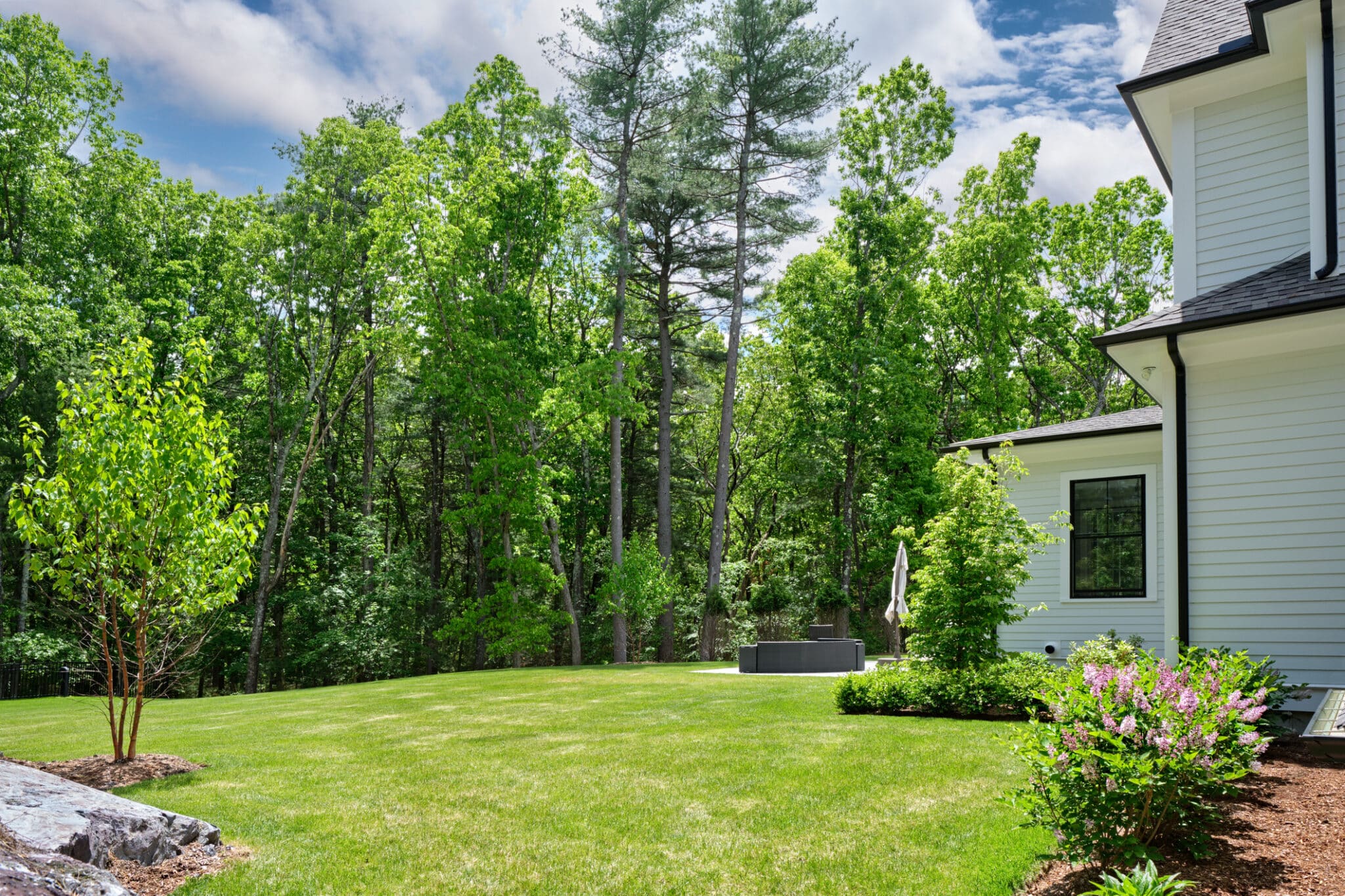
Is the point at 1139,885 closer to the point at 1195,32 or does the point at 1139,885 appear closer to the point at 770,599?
the point at 1195,32

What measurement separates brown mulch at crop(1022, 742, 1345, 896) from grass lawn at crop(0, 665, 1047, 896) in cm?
73

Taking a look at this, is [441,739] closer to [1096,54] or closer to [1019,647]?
[1019,647]

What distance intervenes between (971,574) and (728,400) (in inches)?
577

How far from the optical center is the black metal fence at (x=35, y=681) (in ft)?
65.4

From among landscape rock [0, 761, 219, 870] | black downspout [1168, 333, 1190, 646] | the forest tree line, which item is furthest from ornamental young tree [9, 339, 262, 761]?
the forest tree line

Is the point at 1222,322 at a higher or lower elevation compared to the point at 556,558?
higher

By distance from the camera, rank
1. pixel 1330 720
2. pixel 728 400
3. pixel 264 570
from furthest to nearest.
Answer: pixel 264 570, pixel 728 400, pixel 1330 720

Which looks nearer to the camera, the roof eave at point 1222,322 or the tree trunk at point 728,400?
the roof eave at point 1222,322

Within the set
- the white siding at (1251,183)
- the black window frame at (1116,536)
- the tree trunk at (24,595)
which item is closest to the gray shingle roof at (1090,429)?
the black window frame at (1116,536)

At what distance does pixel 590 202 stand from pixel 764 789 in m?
19.6

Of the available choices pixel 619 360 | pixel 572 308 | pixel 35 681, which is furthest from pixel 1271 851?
pixel 572 308

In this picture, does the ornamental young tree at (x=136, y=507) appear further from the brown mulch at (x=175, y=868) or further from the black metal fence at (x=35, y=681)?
the black metal fence at (x=35, y=681)

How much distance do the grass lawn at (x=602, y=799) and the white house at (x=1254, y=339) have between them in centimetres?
270

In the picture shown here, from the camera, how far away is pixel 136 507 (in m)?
7.48
